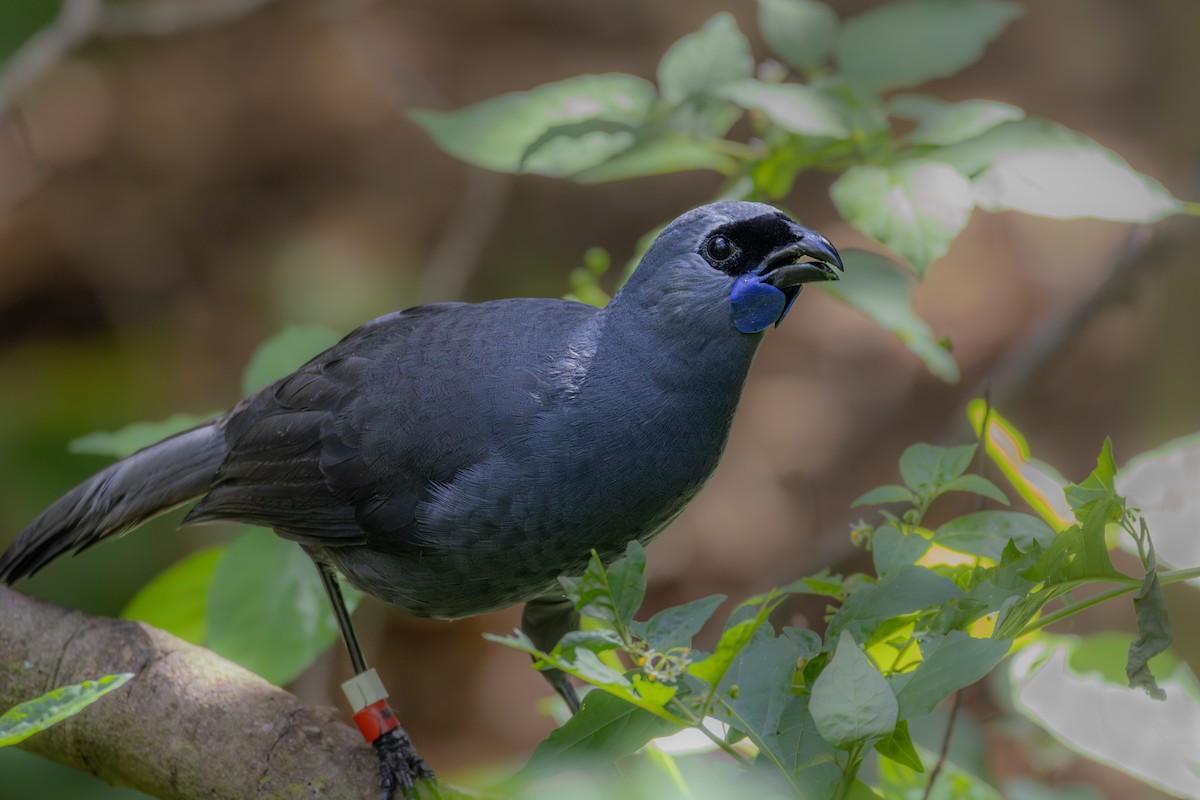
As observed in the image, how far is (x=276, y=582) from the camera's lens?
2.36 metres

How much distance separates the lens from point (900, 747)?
1409 mm

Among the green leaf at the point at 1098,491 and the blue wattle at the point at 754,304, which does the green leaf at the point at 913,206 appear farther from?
the green leaf at the point at 1098,491

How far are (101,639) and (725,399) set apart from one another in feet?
4.20

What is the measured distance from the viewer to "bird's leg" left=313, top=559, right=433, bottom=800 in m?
2.10

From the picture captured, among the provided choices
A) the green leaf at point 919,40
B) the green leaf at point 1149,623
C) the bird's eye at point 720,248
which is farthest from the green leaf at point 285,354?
the green leaf at point 1149,623

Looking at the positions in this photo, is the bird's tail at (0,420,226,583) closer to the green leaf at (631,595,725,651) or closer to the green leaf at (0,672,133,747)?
the green leaf at (0,672,133,747)

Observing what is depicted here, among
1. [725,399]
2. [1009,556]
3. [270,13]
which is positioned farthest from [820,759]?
[270,13]

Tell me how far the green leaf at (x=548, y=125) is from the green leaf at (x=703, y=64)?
0.05 metres

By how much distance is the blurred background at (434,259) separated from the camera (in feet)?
17.6

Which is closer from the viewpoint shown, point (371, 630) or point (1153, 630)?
point (1153, 630)

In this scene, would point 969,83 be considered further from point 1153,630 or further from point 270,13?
point 1153,630

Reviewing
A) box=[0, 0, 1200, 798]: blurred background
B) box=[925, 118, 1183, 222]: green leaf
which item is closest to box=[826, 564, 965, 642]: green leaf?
box=[925, 118, 1183, 222]: green leaf

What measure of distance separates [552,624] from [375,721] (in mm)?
476

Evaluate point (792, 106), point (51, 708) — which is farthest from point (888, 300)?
point (51, 708)
